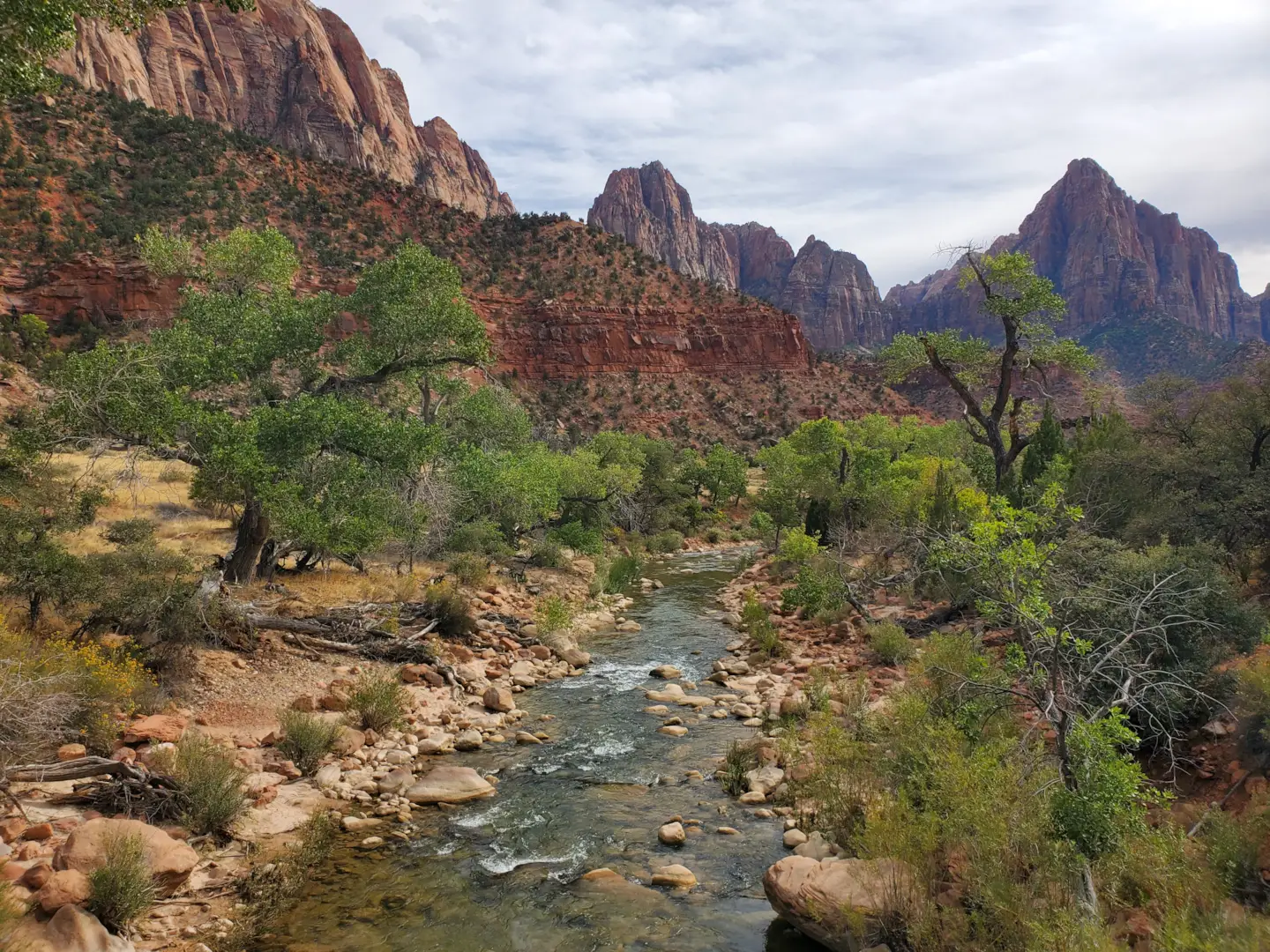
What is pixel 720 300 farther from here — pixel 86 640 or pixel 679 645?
pixel 86 640

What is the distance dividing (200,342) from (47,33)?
605 cm

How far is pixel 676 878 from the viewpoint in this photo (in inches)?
267

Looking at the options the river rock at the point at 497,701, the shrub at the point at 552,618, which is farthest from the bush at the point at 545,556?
the river rock at the point at 497,701

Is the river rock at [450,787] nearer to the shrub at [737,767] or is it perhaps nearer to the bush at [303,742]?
the bush at [303,742]

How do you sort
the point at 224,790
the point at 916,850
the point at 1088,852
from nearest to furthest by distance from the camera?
1. the point at 1088,852
2. the point at 916,850
3. the point at 224,790

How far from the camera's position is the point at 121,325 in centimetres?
4247

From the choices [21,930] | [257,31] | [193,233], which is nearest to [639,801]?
[21,930]

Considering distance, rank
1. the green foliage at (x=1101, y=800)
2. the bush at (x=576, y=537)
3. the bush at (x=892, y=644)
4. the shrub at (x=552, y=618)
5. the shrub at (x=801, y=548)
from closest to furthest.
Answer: the green foliage at (x=1101, y=800) → the bush at (x=892, y=644) → the shrub at (x=552, y=618) → the shrub at (x=801, y=548) → the bush at (x=576, y=537)

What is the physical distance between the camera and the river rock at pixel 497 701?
37.6 ft

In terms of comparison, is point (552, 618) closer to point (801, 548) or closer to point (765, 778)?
point (765, 778)

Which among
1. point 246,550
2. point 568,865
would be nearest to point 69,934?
point 568,865

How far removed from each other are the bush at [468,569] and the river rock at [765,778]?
11408 millimetres

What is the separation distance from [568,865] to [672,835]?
3.96ft

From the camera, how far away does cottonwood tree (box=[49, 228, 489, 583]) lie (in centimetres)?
957
